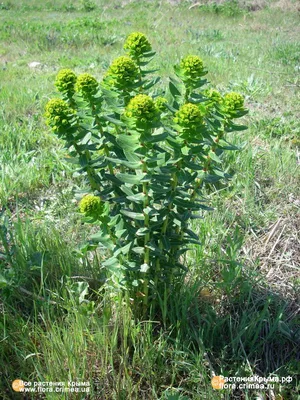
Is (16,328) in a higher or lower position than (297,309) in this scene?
higher

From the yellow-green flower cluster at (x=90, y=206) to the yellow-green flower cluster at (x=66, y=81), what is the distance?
42 cm

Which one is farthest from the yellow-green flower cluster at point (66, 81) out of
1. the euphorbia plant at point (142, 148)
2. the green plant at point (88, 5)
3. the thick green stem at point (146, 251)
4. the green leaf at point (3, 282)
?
the green plant at point (88, 5)

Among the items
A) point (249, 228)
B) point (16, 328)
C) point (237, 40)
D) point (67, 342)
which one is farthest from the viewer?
point (237, 40)

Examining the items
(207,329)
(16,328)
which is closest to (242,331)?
(207,329)

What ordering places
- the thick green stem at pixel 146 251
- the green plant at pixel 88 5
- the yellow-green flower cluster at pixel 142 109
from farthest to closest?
the green plant at pixel 88 5 → the thick green stem at pixel 146 251 → the yellow-green flower cluster at pixel 142 109

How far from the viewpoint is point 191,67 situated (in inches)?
57.8

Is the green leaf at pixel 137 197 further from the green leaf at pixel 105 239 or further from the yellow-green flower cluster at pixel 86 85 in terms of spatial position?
the yellow-green flower cluster at pixel 86 85

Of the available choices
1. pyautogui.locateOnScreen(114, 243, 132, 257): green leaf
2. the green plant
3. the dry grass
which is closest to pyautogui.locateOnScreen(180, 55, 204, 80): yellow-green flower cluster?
pyautogui.locateOnScreen(114, 243, 132, 257): green leaf

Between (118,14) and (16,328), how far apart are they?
10.7 meters

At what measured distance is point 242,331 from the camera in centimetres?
181

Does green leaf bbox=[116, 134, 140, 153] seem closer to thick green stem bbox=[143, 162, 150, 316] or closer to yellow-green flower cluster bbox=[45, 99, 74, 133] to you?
thick green stem bbox=[143, 162, 150, 316]

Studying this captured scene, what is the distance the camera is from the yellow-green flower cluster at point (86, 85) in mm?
1490

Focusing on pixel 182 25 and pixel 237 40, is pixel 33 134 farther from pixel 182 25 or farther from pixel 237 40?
pixel 182 25

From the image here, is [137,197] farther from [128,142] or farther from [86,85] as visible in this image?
[86,85]
